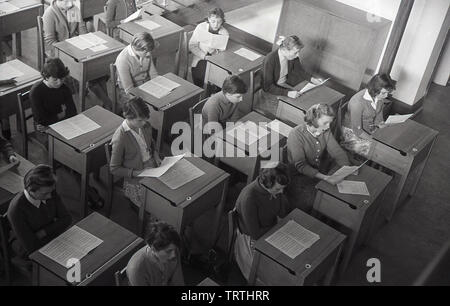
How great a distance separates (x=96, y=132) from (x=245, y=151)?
4.01 ft

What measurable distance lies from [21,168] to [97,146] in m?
0.58

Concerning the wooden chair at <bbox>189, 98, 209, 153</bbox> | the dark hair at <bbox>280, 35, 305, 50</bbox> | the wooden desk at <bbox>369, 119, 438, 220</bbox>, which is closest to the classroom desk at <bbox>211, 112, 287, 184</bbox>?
the wooden chair at <bbox>189, 98, 209, 153</bbox>

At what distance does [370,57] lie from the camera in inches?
265

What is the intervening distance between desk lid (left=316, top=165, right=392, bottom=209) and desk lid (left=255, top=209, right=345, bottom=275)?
0.41 m

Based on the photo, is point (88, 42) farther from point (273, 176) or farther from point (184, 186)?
point (273, 176)

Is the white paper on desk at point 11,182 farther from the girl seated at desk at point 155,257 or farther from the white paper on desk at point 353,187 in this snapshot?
the white paper on desk at point 353,187

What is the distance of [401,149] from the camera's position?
16.8 feet

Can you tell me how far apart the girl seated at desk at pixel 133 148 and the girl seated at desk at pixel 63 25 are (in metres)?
1.68

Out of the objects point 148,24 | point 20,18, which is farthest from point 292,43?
point 20,18

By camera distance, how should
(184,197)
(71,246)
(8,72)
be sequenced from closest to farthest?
(71,246), (184,197), (8,72)

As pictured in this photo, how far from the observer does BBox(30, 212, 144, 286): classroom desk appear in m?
3.44

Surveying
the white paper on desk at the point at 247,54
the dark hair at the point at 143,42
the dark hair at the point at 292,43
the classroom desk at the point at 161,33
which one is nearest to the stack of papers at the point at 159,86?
the dark hair at the point at 143,42

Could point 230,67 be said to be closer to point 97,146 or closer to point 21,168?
point 97,146
